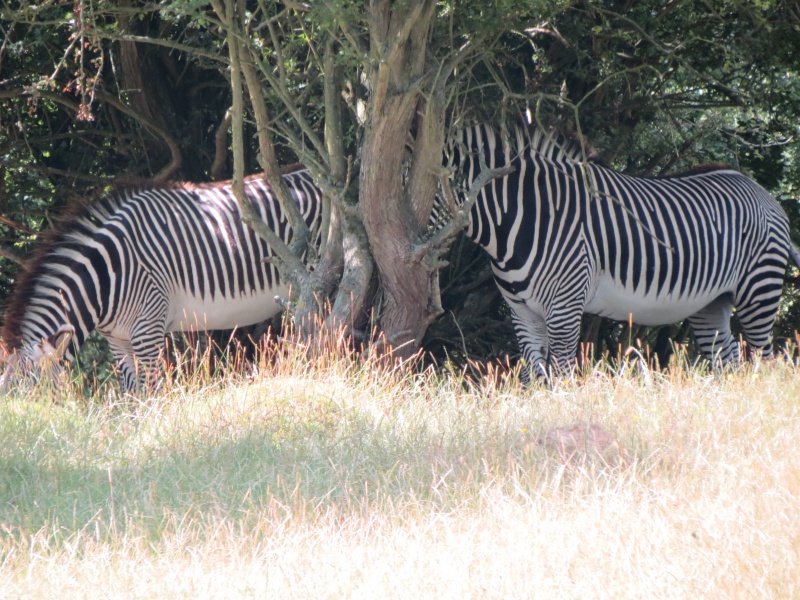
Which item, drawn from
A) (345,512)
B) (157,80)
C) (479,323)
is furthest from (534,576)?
(157,80)

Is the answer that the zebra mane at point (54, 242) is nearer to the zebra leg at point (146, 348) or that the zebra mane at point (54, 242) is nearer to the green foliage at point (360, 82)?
the green foliage at point (360, 82)

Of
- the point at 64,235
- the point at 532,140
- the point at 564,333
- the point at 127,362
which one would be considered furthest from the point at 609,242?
the point at 64,235

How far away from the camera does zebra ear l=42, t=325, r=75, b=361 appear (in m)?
7.27

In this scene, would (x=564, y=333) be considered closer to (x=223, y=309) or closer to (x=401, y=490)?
(x=223, y=309)

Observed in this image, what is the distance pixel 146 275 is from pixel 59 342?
0.91 metres

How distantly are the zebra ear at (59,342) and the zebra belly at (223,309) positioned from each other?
3.09 ft

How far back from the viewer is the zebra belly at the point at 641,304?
814 centimetres

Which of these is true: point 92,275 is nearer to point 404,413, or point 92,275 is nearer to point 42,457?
point 42,457

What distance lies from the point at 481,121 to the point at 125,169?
4.17m

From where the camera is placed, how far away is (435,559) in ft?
11.5

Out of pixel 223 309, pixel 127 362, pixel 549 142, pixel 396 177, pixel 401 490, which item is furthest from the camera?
pixel 223 309

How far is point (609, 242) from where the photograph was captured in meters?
8.07

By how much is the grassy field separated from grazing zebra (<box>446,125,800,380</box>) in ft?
5.97

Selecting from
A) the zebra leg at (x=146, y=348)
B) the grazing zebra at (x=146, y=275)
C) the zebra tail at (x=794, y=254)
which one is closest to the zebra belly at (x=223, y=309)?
the grazing zebra at (x=146, y=275)
